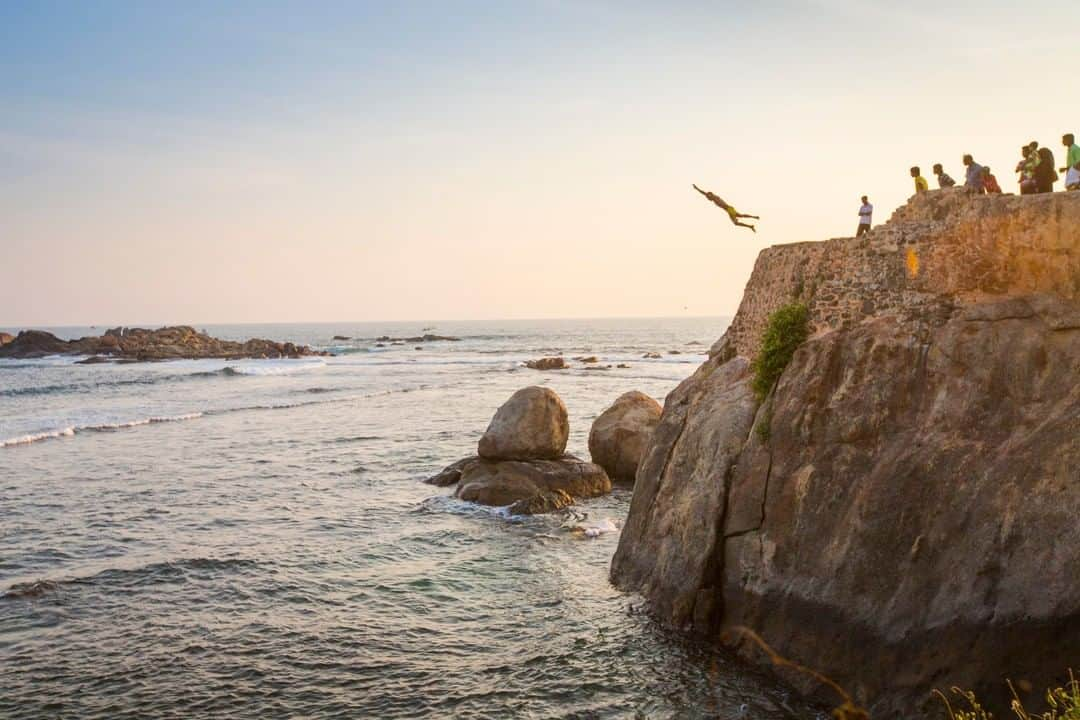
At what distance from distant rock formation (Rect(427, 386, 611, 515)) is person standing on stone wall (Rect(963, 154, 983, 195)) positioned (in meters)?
15.9

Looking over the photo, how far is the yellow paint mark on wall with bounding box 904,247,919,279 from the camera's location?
1567 cm

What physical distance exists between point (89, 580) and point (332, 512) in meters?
8.37

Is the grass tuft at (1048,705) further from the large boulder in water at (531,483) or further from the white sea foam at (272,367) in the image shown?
the white sea foam at (272,367)

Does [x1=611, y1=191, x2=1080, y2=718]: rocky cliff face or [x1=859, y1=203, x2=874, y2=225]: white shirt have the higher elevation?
[x1=859, y1=203, x2=874, y2=225]: white shirt

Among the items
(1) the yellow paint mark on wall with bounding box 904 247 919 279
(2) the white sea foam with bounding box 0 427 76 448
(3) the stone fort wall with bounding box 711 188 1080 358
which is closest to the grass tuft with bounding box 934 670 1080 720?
(3) the stone fort wall with bounding box 711 188 1080 358

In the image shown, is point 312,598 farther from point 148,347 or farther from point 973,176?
point 148,347

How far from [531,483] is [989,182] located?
55.7 feet

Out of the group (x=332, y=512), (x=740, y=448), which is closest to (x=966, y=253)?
(x=740, y=448)

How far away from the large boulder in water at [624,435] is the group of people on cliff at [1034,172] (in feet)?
52.9

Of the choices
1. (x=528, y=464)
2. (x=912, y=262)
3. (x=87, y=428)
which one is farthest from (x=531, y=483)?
(x=87, y=428)

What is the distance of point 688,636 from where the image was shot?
16.4 metres

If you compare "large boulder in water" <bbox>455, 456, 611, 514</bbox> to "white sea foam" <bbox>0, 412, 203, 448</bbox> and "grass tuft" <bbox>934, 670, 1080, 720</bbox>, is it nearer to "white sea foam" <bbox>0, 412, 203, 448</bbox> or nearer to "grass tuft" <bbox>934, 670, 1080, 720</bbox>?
"grass tuft" <bbox>934, 670, 1080, 720</bbox>

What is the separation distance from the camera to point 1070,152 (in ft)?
55.5

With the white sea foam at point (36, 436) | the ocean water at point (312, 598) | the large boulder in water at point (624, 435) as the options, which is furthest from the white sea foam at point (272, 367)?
the large boulder in water at point (624, 435)
